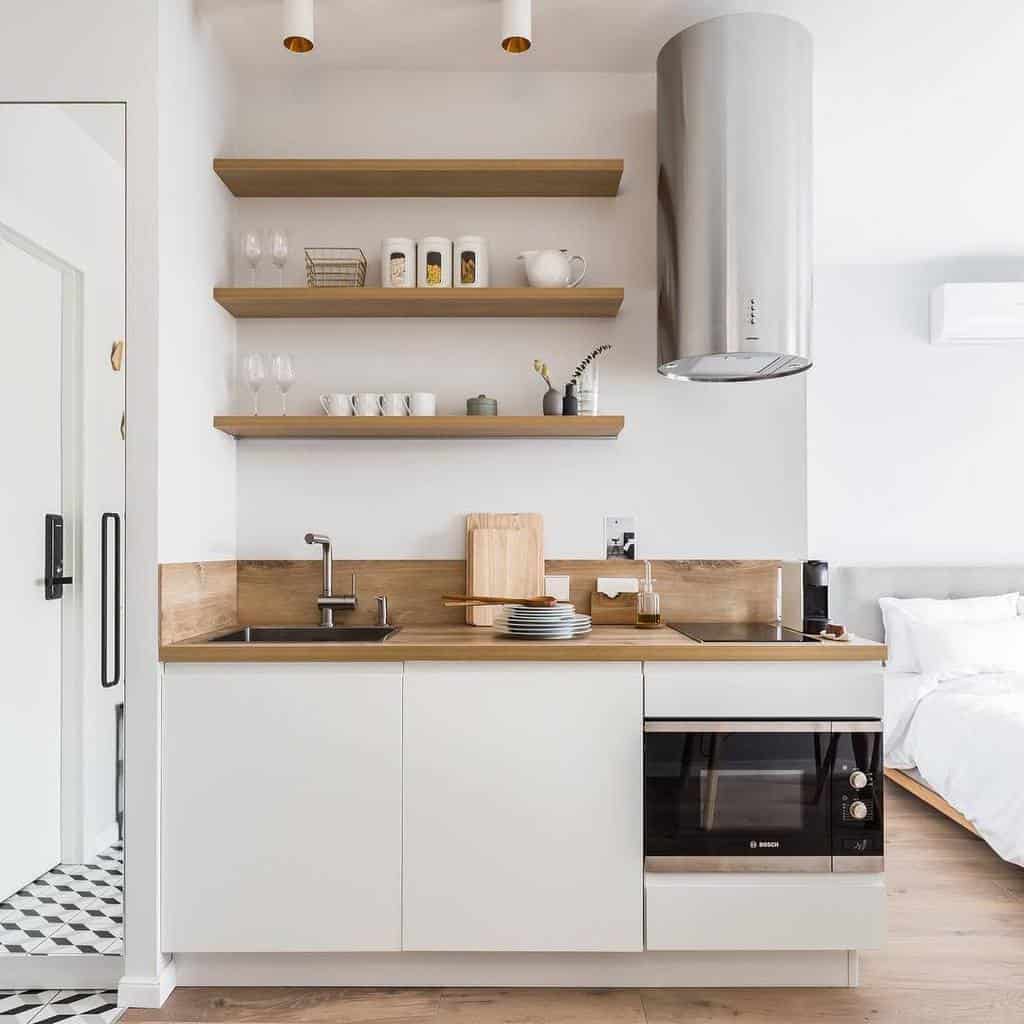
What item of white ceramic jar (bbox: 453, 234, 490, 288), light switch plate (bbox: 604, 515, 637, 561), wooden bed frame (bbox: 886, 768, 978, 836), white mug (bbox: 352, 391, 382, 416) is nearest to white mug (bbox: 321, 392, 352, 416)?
white mug (bbox: 352, 391, 382, 416)

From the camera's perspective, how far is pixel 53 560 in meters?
2.23

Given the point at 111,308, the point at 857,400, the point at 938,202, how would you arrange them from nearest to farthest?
1. the point at 111,308
2. the point at 938,202
3. the point at 857,400

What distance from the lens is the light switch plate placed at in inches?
112

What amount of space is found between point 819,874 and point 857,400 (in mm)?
2980

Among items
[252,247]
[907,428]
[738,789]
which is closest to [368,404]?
[252,247]

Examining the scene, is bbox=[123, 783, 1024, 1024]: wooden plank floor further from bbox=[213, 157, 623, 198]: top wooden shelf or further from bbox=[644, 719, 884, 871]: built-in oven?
bbox=[213, 157, 623, 198]: top wooden shelf

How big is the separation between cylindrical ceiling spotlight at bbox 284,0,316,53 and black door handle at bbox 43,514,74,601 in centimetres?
138

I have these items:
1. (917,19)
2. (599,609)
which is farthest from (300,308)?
(917,19)

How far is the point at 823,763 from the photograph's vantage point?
2230 mm

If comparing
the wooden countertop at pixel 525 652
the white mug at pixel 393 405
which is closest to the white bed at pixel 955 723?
the wooden countertop at pixel 525 652

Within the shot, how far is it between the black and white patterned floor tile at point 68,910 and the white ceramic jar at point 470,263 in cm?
181

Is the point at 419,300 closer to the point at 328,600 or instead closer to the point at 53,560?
the point at 328,600

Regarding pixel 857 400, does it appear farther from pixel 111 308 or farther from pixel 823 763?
pixel 111 308

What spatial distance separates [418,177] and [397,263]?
0.89 ft
